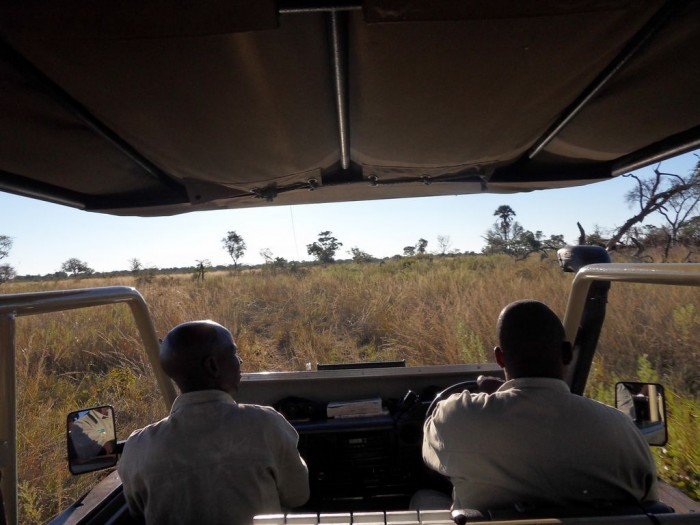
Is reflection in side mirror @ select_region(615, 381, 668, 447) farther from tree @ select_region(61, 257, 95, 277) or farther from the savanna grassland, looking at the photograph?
tree @ select_region(61, 257, 95, 277)

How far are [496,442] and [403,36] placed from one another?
1.16 m

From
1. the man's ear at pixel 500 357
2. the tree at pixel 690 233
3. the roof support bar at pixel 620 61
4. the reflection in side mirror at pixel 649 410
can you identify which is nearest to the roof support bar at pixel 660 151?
the roof support bar at pixel 620 61

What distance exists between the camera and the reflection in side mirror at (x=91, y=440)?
5.96 feet

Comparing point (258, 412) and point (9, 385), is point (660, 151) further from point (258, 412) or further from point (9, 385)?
point (9, 385)

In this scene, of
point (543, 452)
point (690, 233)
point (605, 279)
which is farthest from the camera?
point (690, 233)

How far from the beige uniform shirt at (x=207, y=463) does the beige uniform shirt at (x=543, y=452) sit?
0.57m

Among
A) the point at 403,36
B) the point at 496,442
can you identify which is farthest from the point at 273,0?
the point at 496,442

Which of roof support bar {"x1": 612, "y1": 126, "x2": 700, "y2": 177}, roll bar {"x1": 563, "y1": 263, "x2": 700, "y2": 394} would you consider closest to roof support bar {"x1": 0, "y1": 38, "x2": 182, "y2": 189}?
roll bar {"x1": 563, "y1": 263, "x2": 700, "y2": 394}

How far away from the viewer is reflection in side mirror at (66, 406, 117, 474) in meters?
1.82

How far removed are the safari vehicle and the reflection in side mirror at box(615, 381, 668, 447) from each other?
36 millimetres

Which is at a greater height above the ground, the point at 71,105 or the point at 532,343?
the point at 71,105

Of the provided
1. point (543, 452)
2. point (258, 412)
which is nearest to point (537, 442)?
point (543, 452)

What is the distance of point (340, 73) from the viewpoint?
5.10 feet

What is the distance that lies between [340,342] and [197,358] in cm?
616
